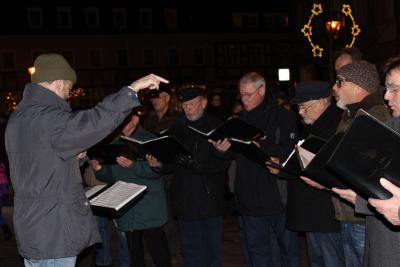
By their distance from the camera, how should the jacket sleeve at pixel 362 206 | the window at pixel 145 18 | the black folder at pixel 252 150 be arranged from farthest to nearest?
the window at pixel 145 18 → the black folder at pixel 252 150 → the jacket sleeve at pixel 362 206

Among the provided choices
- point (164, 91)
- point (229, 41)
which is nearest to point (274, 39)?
point (229, 41)

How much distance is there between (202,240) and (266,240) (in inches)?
27.9

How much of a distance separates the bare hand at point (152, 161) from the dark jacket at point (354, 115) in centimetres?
206

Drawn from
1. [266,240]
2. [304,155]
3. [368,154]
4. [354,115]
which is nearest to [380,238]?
[368,154]

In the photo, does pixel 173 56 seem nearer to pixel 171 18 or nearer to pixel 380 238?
pixel 171 18

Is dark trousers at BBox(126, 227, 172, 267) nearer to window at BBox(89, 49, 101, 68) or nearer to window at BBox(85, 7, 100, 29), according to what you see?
window at BBox(89, 49, 101, 68)

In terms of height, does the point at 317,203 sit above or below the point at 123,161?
below

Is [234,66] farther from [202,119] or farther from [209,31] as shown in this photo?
[202,119]

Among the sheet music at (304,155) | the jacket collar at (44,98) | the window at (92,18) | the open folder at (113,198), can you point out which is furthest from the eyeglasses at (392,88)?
the window at (92,18)

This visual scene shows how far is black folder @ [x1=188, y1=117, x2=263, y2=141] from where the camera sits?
21.3 feet

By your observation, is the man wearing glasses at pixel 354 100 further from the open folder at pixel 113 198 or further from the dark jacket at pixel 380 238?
the open folder at pixel 113 198

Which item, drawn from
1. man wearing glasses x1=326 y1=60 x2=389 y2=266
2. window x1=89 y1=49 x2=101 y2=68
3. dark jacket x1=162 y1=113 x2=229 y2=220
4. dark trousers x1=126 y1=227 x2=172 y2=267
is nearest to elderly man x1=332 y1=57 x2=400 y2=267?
man wearing glasses x1=326 y1=60 x2=389 y2=266

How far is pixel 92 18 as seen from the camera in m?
62.4

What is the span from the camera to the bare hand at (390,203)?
376 cm
